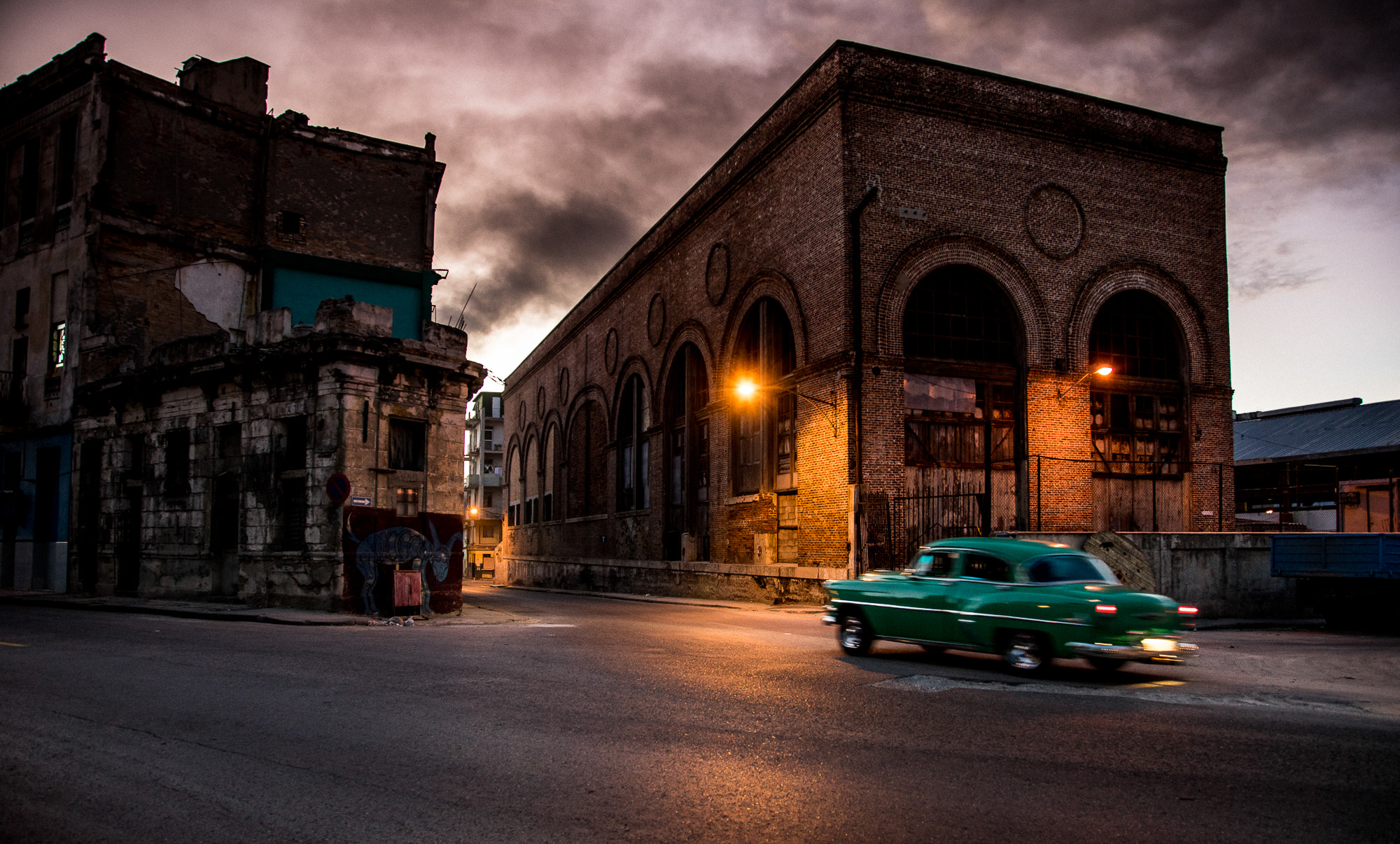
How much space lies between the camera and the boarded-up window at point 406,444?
19.9m

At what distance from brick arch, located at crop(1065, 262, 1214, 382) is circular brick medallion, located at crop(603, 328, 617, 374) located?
1925 centimetres

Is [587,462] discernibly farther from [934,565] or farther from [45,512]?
[934,565]

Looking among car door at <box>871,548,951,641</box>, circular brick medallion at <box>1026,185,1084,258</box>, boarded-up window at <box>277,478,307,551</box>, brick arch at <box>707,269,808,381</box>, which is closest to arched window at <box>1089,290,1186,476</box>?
circular brick medallion at <box>1026,185,1084,258</box>

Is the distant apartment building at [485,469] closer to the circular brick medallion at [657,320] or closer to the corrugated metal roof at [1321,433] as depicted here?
the circular brick medallion at [657,320]

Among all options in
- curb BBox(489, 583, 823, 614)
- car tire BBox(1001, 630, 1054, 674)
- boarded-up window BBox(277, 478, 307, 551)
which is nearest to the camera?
car tire BBox(1001, 630, 1054, 674)

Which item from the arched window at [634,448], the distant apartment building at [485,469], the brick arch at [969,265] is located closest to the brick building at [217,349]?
the arched window at [634,448]

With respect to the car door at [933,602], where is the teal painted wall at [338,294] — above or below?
above

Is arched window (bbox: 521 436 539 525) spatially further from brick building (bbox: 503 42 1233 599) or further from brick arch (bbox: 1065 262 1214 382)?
brick arch (bbox: 1065 262 1214 382)

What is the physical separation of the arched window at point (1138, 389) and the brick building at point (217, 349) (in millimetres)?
15644

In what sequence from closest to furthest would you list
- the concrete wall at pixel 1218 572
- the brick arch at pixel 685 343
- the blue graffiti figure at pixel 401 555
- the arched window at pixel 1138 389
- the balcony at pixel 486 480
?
1. the concrete wall at pixel 1218 572
2. the blue graffiti figure at pixel 401 555
3. the arched window at pixel 1138 389
4. the brick arch at pixel 685 343
5. the balcony at pixel 486 480

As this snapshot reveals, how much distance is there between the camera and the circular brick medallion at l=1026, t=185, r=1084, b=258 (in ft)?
77.2

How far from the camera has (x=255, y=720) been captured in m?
7.11

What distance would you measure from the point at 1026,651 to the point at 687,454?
2131cm

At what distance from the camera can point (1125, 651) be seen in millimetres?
9477
